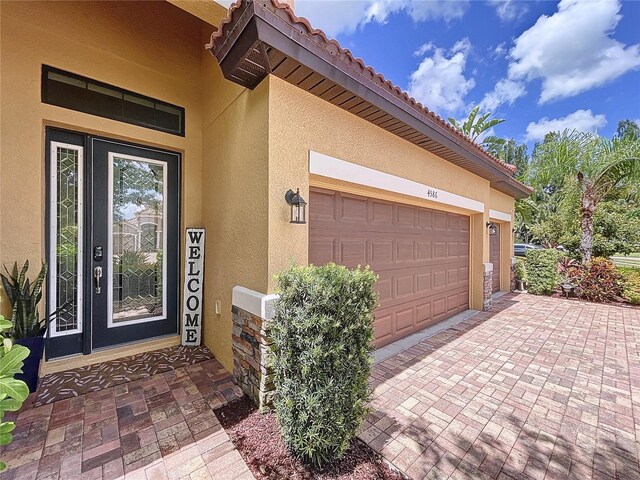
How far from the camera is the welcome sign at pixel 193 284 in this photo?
4855mm

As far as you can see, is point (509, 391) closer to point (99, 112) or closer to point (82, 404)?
point (82, 404)

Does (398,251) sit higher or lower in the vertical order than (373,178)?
lower

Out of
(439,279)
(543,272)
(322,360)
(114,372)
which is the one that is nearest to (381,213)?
(439,279)

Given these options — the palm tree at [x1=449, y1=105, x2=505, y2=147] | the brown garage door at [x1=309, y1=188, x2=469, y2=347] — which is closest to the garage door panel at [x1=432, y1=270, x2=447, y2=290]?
the brown garage door at [x1=309, y1=188, x2=469, y2=347]

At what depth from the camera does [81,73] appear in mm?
4082

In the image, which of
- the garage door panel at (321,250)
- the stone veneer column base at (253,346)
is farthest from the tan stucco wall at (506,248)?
the stone veneer column base at (253,346)

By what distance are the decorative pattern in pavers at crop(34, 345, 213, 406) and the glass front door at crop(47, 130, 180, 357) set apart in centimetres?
37

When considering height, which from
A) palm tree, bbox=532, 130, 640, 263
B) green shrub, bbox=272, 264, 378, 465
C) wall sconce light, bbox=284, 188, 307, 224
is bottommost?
green shrub, bbox=272, 264, 378, 465

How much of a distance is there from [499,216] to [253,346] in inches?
411

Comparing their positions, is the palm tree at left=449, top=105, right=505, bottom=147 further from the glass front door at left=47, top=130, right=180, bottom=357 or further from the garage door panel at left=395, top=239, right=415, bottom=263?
the glass front door at left=47, top=130, right=180, bottom=357

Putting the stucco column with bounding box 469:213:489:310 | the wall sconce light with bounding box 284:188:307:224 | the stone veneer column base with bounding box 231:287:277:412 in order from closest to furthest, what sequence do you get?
the stone veneer column base with bounding box 231:287:277:412 < the wall sconce light with bounding box 284:188:307:224 < the stucco column with bounding box 469:213:489:310

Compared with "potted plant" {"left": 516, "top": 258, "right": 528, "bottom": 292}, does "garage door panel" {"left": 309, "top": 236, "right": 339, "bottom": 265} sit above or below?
above

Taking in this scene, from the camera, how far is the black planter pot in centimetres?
335

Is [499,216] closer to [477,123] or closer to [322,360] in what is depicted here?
[477,123]
